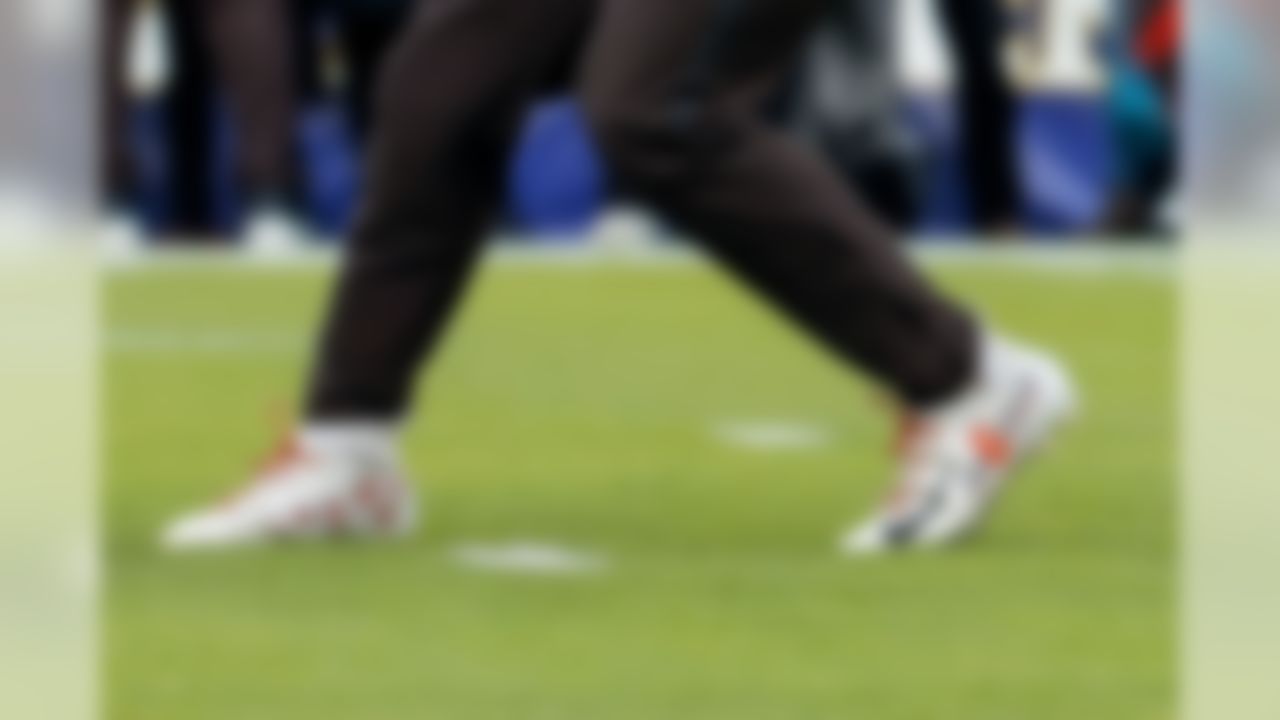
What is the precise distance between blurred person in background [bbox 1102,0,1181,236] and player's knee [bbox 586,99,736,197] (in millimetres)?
7619

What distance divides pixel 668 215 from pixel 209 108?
7943 millimetres

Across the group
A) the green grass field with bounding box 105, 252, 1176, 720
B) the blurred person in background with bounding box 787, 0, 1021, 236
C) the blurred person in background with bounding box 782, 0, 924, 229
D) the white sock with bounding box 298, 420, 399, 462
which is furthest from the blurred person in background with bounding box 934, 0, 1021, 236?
the white sock with bounding box 298, 420, 399, 462

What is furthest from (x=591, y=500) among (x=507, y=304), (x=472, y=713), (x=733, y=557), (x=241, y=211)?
(x=241, y=211)

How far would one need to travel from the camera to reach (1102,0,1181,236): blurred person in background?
1214 centimetres

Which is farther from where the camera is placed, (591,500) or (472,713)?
(591,500)

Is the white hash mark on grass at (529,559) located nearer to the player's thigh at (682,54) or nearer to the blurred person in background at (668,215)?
the blurred person in background at (668,215)

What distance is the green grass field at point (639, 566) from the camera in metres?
3.71

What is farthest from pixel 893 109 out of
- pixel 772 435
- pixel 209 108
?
pixel 772 435

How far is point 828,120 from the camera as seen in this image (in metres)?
11.7

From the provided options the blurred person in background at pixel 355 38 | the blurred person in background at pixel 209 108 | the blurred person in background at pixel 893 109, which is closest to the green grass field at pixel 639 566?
the blurred person in background at pixel 209 108

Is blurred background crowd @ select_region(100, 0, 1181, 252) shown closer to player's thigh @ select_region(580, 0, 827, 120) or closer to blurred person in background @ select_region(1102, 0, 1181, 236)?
blurred person in background @ select_region(1102, 0, 1181, 236)

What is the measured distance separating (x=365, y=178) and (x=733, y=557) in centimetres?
60

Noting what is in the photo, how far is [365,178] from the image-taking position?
15.9 ft

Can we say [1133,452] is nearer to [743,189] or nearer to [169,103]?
[743,189]
